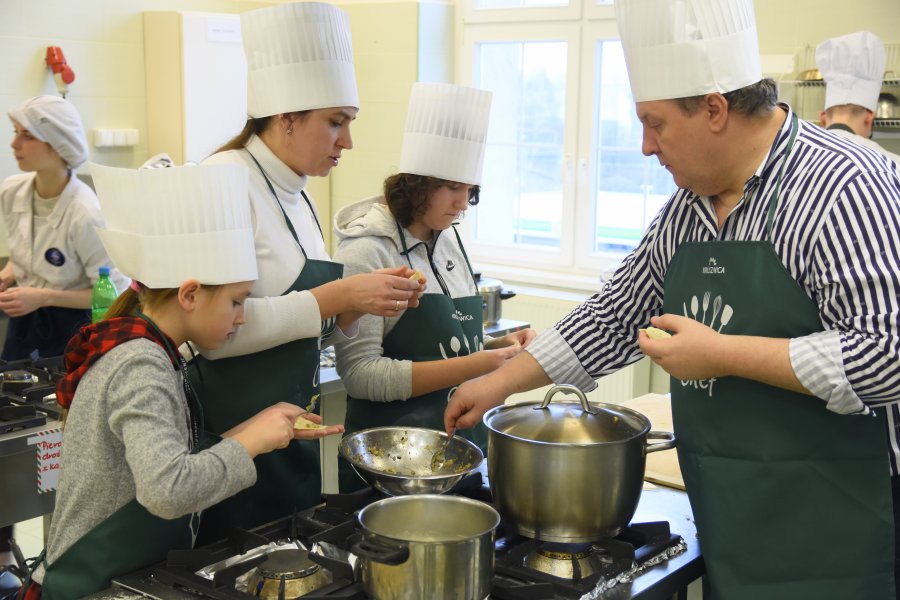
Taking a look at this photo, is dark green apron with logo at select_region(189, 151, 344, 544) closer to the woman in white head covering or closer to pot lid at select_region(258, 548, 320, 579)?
pot lid at select_region(258, 548, 320, 579)

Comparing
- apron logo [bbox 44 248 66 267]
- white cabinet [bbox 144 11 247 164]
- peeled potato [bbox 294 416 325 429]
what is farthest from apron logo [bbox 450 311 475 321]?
white cabinet [bbox 144 11 247 164]

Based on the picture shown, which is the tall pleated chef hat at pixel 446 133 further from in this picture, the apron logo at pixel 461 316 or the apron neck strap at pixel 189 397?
the apron neck strap at pixel 189 397

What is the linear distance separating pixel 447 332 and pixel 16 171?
9.10 feet

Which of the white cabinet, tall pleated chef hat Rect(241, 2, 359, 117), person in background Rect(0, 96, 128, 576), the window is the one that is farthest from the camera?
the window

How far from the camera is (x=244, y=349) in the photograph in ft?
5.57

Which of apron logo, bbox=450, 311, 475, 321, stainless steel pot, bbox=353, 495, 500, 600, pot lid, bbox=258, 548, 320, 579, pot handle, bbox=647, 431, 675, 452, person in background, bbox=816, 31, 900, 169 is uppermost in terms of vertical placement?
person in background, bbox=816, 31, 900, 169

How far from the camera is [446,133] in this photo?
7.44ft

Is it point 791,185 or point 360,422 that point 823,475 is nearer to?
point 791,185

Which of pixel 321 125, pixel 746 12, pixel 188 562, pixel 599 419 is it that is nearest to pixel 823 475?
pixel 599 419

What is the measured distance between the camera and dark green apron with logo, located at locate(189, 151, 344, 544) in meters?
1.73

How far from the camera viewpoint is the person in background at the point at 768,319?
132 centimetres

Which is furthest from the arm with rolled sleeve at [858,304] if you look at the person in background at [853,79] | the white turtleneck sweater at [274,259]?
the person in background at [853,79]

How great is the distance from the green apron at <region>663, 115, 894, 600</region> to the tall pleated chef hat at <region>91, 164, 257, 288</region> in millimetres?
774

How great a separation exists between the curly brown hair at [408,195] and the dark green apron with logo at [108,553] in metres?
0.94
